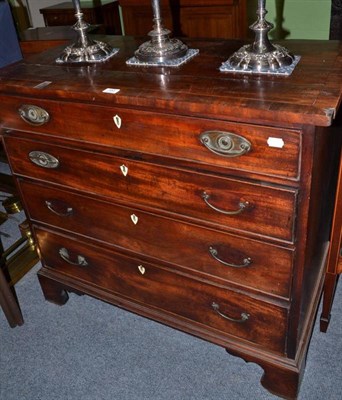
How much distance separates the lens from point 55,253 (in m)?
1.79

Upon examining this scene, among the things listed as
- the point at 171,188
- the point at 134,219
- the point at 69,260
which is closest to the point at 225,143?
the point at 171,188

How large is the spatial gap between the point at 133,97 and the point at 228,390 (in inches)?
41.9

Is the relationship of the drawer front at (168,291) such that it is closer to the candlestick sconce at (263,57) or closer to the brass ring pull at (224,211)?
the brass ring pull at (224,211)

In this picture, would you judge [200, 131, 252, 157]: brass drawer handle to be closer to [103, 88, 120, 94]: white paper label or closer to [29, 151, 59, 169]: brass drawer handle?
[103, 88, 120, 94]: white paper label

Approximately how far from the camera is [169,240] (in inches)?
55.8

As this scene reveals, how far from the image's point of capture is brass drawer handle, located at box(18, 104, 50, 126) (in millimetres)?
1362

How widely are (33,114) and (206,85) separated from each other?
0.57 m

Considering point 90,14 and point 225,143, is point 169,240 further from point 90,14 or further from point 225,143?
point 90,14

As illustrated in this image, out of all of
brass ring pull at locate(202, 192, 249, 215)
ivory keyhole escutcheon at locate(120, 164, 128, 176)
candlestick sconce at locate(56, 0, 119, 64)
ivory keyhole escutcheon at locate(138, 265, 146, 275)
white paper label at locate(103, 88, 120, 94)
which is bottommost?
ivory keyhole escutcheon at locate(138, 265, 146, 275)

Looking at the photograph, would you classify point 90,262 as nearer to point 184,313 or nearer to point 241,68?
point 184,313

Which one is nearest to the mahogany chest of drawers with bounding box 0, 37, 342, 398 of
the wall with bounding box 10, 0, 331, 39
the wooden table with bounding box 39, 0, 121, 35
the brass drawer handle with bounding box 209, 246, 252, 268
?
the brass drawer handle with bounding box 209, 246, 252, 268

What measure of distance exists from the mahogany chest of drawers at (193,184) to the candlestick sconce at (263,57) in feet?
0.12

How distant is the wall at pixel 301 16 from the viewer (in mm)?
3754

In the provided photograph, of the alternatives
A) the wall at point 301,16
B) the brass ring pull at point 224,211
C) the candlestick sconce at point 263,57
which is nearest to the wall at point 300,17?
the wall at point 301,16
